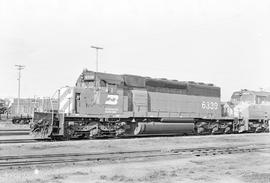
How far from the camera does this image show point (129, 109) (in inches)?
723

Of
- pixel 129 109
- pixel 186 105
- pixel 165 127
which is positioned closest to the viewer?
pixel 129 109

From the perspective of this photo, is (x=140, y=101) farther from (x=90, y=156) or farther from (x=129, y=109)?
(x=90, y=156)

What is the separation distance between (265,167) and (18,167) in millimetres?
6744

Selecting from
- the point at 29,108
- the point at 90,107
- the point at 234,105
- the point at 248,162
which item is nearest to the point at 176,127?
the point at 90,107

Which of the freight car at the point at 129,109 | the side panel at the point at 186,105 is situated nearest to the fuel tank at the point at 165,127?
the freight car at the point at 129,109

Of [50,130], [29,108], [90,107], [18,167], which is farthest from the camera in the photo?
Answer: [29,108]

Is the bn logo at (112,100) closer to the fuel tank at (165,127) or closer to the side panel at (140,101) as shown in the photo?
the side panel at (140,101)

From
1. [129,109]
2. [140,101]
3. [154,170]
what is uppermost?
[140,101]

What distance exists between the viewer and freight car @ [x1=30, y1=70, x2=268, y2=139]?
16125 millimetres

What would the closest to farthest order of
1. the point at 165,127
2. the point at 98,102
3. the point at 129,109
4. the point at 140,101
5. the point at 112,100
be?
the point at 98,102 → the point at 112,100 → the point at 129,109 → the point at 140,101 → the point at 165,127

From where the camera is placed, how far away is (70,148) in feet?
41.7

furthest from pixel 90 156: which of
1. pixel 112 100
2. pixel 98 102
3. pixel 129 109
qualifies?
pixel 129 109

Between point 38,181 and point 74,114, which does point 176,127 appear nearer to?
point 74,114

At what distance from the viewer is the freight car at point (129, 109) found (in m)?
16.1
